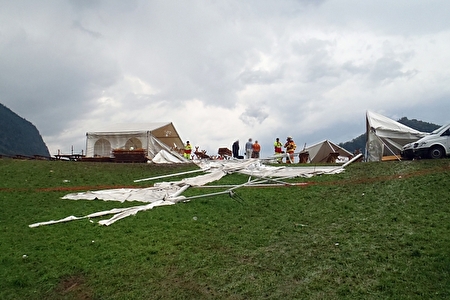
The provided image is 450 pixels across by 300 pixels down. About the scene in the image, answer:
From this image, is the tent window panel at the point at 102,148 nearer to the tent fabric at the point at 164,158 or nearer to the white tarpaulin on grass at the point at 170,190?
the tent fabric at the point at 164,158

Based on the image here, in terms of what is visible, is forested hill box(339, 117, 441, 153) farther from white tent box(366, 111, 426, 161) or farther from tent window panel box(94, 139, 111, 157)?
tent window panel box(94, 139, 111, 157)

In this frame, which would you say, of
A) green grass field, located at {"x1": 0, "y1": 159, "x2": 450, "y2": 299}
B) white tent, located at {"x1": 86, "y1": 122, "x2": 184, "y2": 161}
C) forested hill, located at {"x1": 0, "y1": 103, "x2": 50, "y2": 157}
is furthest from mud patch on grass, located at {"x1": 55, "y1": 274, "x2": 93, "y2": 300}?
forested hill, located at {"x1": 0, "y1": 103, "x2": 50, "y2": 157}

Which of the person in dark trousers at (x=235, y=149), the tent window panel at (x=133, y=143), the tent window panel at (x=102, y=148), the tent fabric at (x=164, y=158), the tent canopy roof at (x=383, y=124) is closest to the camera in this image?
the tent canopy roof at (x=383, y=124)

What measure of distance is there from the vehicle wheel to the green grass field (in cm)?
389

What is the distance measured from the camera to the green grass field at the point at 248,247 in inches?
261

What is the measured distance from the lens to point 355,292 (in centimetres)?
617

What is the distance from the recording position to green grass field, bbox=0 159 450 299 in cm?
664

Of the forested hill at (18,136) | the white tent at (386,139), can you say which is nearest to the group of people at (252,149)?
the white tent at (386,139)

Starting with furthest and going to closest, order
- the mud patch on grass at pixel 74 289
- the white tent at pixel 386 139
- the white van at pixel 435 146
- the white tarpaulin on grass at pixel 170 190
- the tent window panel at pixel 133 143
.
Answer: the tent window panel at pixel 133 143, the white tent at pixel 386 139, the white van at pixel 435 146, the white tarpaulin on grass at pixel 170 190, the mud patch on grass at pixel 74 289

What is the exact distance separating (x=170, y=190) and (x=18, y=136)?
72.4 m

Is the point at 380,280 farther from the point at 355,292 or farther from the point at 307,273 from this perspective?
the point at 307,273

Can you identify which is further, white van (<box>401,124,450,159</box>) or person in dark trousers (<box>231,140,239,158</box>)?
person in dark trousers (<box>231,140,239,158</box>)

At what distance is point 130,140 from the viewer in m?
29.7

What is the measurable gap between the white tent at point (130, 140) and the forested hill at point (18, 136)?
141ft
